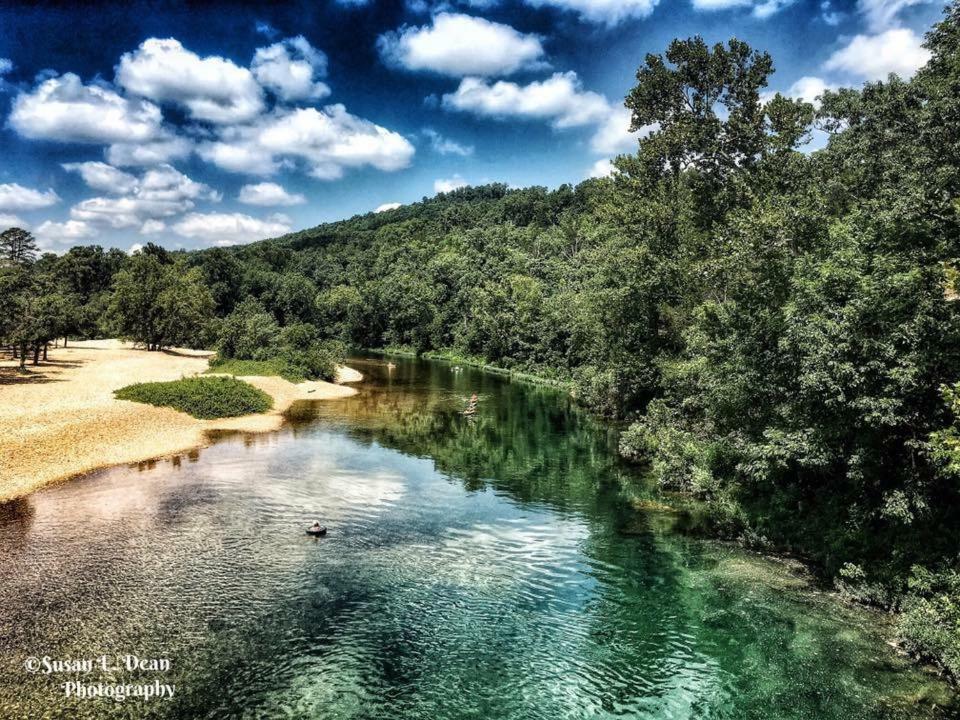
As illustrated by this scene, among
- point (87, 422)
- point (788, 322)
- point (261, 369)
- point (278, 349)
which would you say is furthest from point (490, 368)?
point (788, 322)

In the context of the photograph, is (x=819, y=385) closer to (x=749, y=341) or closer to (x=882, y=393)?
(x=882, y=393)

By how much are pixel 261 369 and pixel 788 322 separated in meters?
72.1

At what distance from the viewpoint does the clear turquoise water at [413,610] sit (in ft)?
58.0

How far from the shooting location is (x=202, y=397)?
59.5m

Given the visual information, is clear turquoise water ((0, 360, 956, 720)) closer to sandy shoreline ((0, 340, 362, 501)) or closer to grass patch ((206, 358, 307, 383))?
sandy shoreline ((0, 340, 362, 501))

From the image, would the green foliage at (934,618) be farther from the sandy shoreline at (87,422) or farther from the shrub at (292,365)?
the shrub at (292,365)

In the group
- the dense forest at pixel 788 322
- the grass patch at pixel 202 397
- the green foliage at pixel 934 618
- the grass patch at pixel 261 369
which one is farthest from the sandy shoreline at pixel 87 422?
the green foliage at pixel 934 618

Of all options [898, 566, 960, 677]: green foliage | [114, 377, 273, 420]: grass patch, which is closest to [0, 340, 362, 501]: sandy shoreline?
[114, 377, 273, 420]: grass patch

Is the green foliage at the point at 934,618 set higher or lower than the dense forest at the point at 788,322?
lower

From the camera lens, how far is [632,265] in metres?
49.0

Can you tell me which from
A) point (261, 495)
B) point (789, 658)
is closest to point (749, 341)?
point (789, 658)

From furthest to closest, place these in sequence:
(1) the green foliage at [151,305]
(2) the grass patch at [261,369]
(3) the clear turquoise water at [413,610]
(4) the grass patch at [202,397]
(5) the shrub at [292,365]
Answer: (1) the green foliage at [151,305] → (5) the shrub at [292,365] → (2) the grass patch at [261,369] → (4) the grass patch at [202,397] → (3) the clear turquoise water at [413,610]

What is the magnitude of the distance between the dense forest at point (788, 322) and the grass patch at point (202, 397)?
A: 12978mm

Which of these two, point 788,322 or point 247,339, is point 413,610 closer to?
point 788,322
